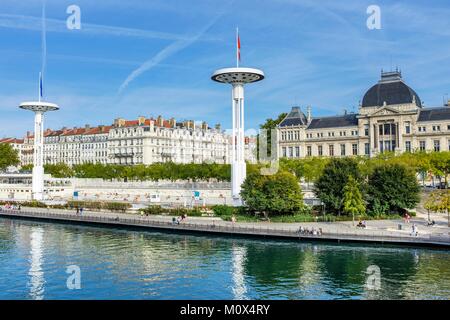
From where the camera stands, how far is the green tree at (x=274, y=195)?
164 feet

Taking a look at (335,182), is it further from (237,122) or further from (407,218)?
(237,122)

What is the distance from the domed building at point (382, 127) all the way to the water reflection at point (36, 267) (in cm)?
7263

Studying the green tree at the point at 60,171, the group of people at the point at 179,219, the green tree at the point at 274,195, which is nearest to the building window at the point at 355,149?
the green tree at the point at 274,195

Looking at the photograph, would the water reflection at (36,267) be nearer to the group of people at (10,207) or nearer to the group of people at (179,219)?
the group of people at (179,219)

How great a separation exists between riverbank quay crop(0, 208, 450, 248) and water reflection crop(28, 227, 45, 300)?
346 inches

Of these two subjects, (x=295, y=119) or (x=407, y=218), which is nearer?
(x=407, y=218)

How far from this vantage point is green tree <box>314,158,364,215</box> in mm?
51375

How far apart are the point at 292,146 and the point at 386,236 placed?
7987 centimetres

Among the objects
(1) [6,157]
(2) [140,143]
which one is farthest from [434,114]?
(1) [6,157]

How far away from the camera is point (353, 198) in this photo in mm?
48375

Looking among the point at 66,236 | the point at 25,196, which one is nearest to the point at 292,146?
the point at 25,196

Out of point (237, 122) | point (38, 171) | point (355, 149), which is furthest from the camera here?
point (355, 149)

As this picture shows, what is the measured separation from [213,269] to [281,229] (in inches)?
508

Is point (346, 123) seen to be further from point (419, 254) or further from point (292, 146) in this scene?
point (419, 254)
